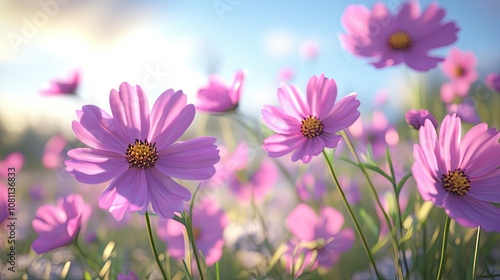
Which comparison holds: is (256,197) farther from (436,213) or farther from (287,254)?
(436,213)

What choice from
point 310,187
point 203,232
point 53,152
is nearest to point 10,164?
point 53,152

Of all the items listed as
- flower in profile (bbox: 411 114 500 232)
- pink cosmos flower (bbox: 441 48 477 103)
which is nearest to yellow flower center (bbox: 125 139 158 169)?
flower in profile (bbox: 411 114 500 232)

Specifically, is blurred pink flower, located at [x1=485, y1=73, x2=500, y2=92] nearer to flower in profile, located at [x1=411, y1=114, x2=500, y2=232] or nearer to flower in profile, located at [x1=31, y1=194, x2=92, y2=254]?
flower in profile, located at [x1=411, y1=114, x2=500, y2=232]

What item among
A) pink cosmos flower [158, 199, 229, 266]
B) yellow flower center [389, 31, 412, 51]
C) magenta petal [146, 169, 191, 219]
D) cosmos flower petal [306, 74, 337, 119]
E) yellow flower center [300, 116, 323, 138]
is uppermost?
yellow flower center [389, 31, 412, 51]

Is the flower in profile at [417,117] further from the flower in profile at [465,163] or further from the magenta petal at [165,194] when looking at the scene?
the magenta petal at [165,194]

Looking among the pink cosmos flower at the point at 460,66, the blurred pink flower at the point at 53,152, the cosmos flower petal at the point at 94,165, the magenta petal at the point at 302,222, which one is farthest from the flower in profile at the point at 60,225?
the pink cosmos flower at the point at 460,66

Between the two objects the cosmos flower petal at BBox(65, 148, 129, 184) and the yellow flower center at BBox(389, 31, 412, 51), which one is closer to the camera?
the cosmos flower petal at BBox(65, 148, 129, 184)
